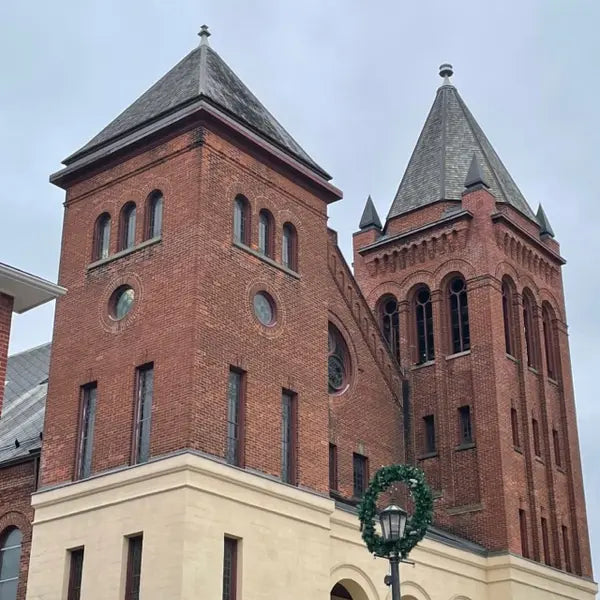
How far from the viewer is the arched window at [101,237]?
31.4 metres

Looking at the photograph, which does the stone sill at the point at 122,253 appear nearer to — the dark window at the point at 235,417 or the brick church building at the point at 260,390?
the brick church building at the point at 260,390

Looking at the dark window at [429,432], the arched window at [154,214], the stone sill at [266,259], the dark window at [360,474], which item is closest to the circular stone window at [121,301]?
the arched window at [154,214]

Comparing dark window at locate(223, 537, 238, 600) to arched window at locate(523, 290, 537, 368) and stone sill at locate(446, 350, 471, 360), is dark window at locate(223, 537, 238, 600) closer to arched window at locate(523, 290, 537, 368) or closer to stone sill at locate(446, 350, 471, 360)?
stone sill at locate(446, 350, 471, 360)

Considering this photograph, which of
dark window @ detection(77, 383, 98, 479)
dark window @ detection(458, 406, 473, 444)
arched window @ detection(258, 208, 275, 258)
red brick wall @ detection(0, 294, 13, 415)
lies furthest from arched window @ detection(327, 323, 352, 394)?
red brick wall @ detection(0, 294, 13, 415)

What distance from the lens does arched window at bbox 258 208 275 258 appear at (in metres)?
31.2

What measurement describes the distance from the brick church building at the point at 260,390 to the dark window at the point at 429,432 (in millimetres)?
71

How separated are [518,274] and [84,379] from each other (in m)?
18.2

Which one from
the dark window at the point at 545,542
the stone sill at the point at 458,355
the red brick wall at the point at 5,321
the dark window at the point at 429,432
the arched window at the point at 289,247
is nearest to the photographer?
the red brick wall at the point at 5,321

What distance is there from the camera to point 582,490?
41.6m

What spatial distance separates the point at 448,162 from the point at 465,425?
11.1m

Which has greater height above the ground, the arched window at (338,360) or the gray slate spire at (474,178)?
the gray slate spire at (474,178)

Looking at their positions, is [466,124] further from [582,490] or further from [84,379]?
[84,379]

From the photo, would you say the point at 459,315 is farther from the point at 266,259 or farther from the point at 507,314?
the point at 266,259

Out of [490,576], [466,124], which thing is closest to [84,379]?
[490,576]
